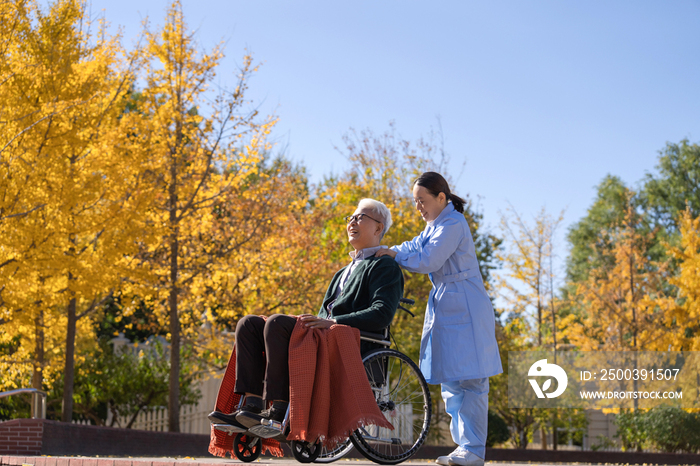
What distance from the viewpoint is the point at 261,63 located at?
1113 centimetres

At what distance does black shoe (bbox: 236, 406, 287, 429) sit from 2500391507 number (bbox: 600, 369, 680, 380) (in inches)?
487

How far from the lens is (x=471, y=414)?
147 inches

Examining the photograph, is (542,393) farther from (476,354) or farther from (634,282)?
(476,354)

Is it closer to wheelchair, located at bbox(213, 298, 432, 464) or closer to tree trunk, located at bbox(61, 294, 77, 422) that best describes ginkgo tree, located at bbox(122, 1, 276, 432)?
tree trunk, located at bbox(61, 294, 77, 422)

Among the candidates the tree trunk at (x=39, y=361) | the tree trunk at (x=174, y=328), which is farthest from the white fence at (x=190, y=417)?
the tree trunk at (x=39, y=361)

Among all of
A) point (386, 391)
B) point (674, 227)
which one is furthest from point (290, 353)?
point (674, 227)

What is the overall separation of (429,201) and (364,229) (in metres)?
0.45

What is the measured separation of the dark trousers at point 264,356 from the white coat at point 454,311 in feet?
2.92

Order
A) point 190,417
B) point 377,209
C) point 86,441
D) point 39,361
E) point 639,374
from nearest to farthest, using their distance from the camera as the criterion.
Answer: point 377,209 < point 86,441 < point 39,361 < point 190,417 < point 639,374

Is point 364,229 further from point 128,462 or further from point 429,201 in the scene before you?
point 128,462

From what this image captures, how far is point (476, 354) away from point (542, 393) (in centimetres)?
1190

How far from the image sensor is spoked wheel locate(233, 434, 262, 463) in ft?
11.7

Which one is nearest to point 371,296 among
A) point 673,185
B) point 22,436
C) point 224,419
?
point 224,419

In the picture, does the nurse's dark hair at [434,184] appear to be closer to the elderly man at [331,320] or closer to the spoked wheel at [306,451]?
the elderly man at [331,320]
